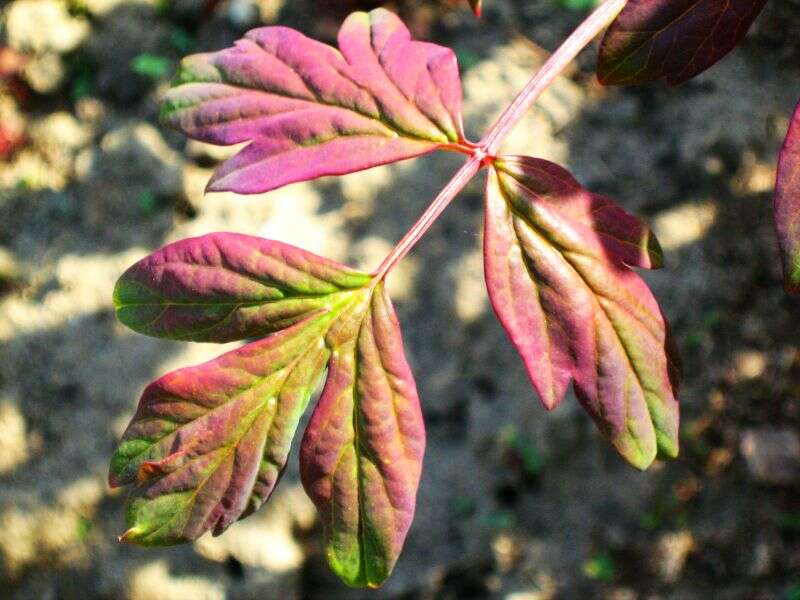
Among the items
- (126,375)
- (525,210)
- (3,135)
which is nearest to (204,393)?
(525,210)

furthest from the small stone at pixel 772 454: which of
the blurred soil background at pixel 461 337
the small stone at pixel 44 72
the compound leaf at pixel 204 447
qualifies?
the small stone at pixel 44 72

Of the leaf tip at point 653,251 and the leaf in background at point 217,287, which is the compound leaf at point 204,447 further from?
the leaf tip at point 653,251

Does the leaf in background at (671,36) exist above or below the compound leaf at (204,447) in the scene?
above

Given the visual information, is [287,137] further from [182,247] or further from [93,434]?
[93,434]

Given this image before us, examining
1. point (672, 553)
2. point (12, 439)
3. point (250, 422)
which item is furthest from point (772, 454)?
point (12, 439)

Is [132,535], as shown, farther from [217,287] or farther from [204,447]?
[217,287]
